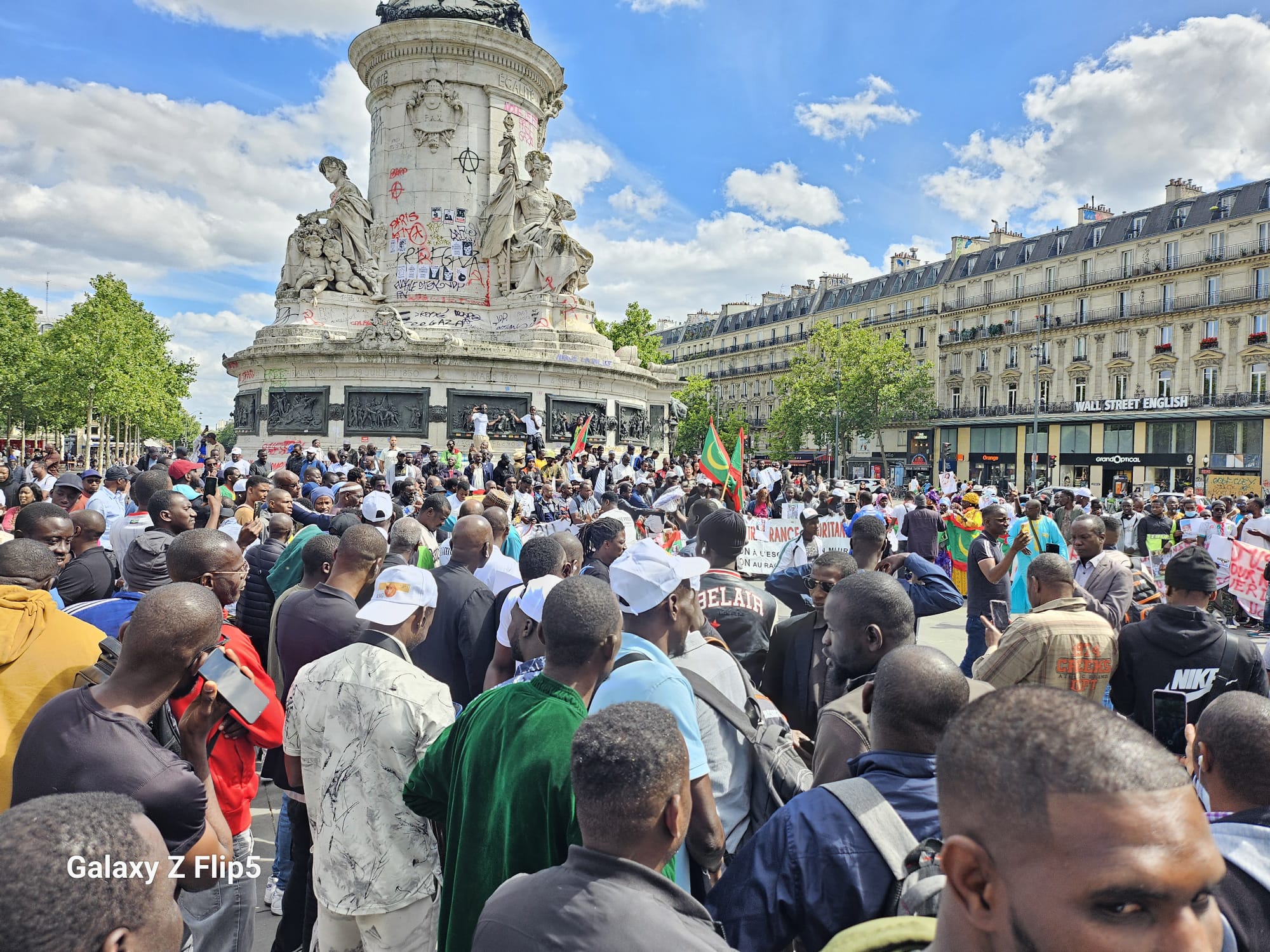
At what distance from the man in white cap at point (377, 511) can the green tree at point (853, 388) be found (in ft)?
184

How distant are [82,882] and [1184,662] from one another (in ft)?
15.6

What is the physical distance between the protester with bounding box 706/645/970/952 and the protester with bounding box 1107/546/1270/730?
268cm

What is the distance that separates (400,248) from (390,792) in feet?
85.3

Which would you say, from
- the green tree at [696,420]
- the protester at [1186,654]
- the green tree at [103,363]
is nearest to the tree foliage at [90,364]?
the green tree at [103,363]

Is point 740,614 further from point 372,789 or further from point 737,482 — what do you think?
point 737,482

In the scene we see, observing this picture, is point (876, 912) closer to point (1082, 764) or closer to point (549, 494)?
point (1082, 764)

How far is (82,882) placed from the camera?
1.46m

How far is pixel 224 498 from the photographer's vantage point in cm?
1002

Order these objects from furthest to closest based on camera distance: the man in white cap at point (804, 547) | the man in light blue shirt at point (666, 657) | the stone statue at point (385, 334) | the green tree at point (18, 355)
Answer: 1. the green tree at point (18, 355)
2. the stone statue at point (385, 334)
3. the man in white cap at point (804, 547)
4. the man in light blue shirt at point (666, 657)

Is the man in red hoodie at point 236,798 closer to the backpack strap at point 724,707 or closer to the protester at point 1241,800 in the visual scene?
the backpack strap at point 724,707

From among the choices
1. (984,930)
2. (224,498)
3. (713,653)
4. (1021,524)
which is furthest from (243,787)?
(224,498)

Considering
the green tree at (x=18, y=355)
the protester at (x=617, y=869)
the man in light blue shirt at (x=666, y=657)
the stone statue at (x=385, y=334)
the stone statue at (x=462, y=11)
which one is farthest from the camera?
the green tree at (x=18, y=355)

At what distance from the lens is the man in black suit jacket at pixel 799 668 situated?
180 inches

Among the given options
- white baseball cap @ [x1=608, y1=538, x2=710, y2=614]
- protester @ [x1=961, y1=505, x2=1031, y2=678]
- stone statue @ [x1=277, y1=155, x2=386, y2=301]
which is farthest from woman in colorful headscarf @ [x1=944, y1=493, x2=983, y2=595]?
stone statue @ [x1=277, y1=155, x2=386, y2=301]
